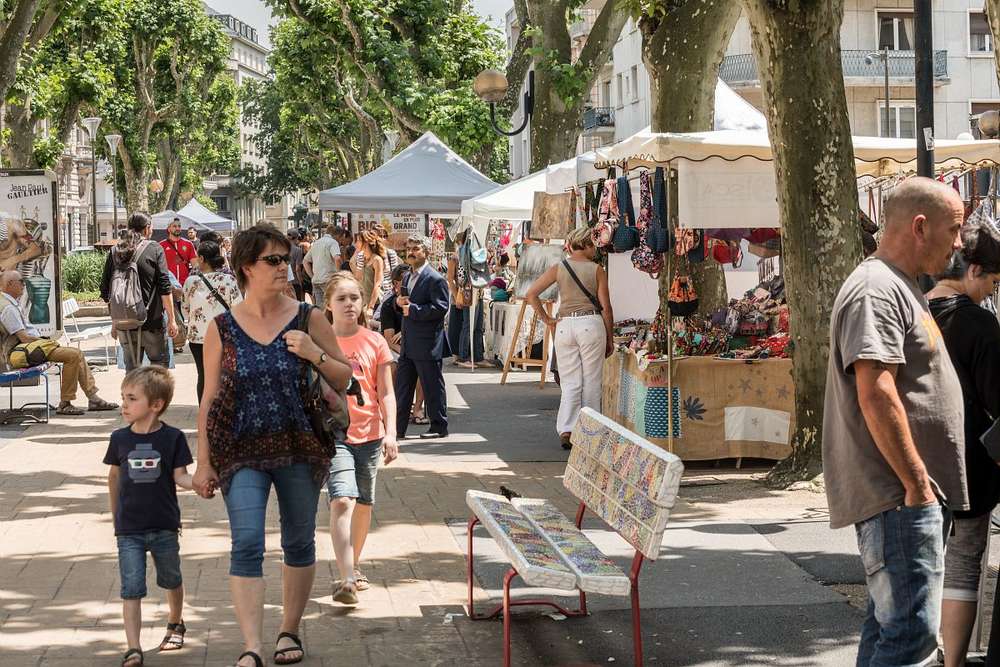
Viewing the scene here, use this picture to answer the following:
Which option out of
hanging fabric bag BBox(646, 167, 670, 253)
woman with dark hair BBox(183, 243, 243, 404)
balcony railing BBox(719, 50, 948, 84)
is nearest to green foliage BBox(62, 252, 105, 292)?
balcony railing BBox(719, 50, 948, 84)

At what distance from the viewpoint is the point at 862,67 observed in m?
46.6

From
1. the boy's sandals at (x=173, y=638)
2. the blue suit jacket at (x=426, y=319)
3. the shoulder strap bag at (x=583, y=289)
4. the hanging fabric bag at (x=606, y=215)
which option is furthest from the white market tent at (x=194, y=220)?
the boy's sandals at (x=173, y=638)

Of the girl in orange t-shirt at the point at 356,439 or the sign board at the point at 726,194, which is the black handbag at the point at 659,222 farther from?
the girl in orange t-shirt at the point at 356,439

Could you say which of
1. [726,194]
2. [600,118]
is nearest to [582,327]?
[726,194]

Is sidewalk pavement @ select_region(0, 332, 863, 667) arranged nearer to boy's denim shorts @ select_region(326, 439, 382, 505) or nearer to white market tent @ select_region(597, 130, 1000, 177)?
boy's denim shorts @ select_region(326, 439, 382, 505)

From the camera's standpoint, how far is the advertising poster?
16.7 meters

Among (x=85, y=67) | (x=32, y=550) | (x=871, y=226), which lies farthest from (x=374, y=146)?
(x=32, y=550)

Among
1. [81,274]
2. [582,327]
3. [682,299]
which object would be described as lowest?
[582,327]

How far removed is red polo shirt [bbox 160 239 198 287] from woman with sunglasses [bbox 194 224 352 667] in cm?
1858

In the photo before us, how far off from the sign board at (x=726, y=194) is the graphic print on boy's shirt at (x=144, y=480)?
5.29 metres

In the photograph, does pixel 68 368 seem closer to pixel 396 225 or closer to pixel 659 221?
pixel 659 221

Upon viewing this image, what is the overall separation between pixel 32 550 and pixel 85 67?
1154 inches

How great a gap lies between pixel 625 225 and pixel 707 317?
98 centimetres

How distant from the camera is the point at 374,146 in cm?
4478
